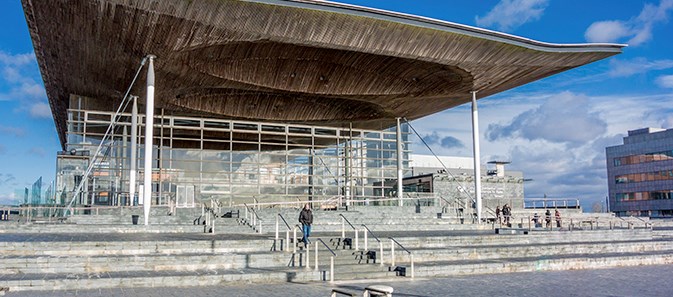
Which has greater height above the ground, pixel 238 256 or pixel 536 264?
pixel 238 256

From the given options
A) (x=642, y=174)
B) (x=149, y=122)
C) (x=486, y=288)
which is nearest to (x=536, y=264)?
(x=486, y=288)

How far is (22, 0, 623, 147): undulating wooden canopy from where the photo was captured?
20.5 m

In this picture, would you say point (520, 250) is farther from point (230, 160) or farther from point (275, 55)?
point (230, 160)

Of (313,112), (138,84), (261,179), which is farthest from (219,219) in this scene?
(313,112)

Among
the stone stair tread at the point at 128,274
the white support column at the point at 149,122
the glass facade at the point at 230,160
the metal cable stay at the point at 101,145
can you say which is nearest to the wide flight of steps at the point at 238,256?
the stone stair tread at the point at 128,274

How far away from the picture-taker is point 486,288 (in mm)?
12734

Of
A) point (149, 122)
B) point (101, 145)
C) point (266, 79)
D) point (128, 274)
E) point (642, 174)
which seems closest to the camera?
point (128, 274)

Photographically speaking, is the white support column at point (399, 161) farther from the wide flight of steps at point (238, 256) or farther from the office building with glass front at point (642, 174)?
the office building with glass front at point (642, 174)

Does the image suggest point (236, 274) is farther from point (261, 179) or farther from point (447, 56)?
point (261, 179)

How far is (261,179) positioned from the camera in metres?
36.5

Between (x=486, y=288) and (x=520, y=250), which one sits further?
(x=520, y=250)

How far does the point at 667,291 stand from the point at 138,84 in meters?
23.6

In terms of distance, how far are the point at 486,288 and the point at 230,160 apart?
25210mm

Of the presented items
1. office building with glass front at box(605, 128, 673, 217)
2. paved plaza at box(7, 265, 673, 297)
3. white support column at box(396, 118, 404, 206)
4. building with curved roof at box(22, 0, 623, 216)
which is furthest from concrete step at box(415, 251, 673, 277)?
office building with glass front at box(605, 128, 673, 217)
